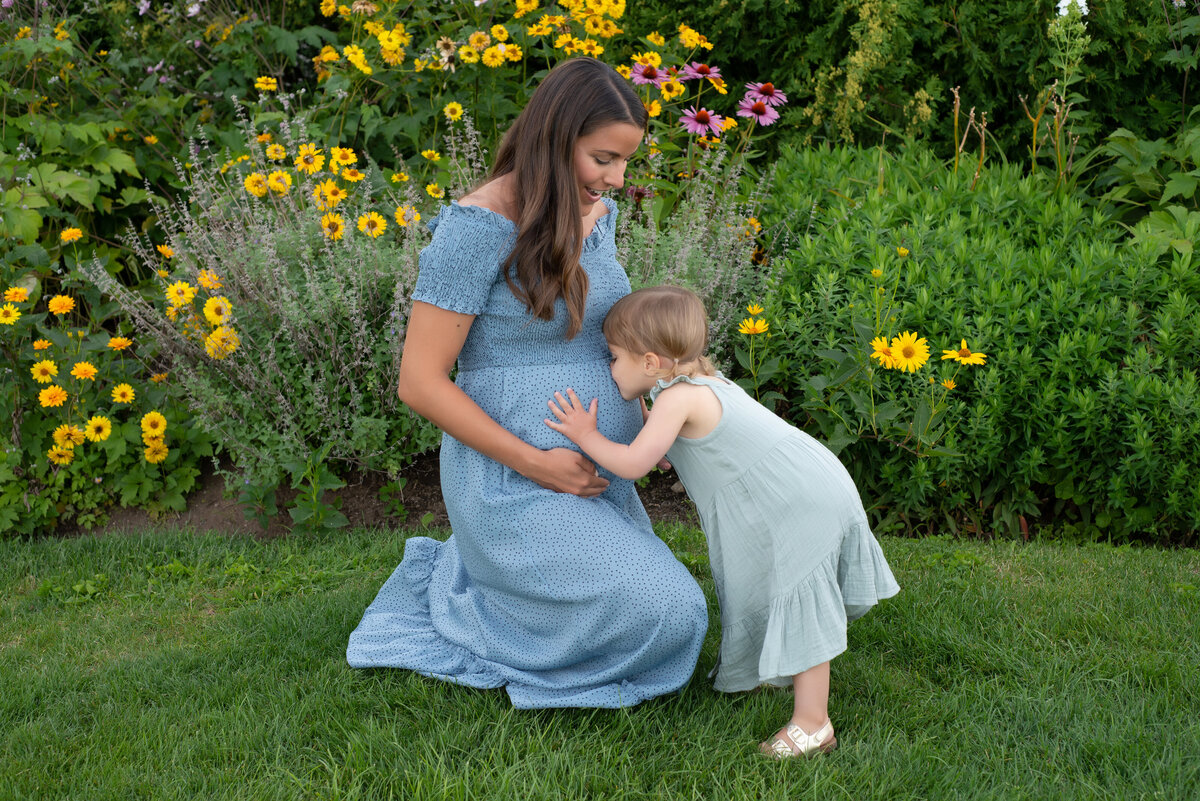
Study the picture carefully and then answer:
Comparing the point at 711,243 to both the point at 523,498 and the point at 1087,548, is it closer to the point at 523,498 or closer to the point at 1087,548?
Result: the point at 1087,548

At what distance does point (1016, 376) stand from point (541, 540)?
6.07 feet

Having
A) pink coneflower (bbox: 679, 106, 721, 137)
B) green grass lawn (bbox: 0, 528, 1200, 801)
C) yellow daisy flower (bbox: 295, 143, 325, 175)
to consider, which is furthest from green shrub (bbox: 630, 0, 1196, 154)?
green grass lawn (bbox: 0, 528, 1200, 801)

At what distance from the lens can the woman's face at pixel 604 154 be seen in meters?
2.10

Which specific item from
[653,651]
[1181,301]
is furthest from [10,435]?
[1181,301]

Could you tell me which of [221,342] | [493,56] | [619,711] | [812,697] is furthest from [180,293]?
[812,697]

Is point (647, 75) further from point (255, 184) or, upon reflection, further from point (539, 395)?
point (539, 395)

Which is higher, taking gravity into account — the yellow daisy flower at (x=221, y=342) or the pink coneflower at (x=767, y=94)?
the pink coneflower at (x=767, y=94)

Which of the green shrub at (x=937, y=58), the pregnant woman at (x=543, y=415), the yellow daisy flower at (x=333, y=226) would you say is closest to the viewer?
the pregnant woman at (x=543, y=415)

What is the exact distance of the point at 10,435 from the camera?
3.68 m

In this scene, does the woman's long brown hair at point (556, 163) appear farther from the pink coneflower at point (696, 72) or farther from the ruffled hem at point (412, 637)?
the pink coneflower at point (696, 72)

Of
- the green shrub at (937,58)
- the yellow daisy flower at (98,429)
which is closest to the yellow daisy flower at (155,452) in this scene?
the yellow daisy flower at (98,429)

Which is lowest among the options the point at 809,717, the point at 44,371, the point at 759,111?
the point at 44,371

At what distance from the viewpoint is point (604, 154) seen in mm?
2127

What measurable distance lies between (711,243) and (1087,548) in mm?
1744
